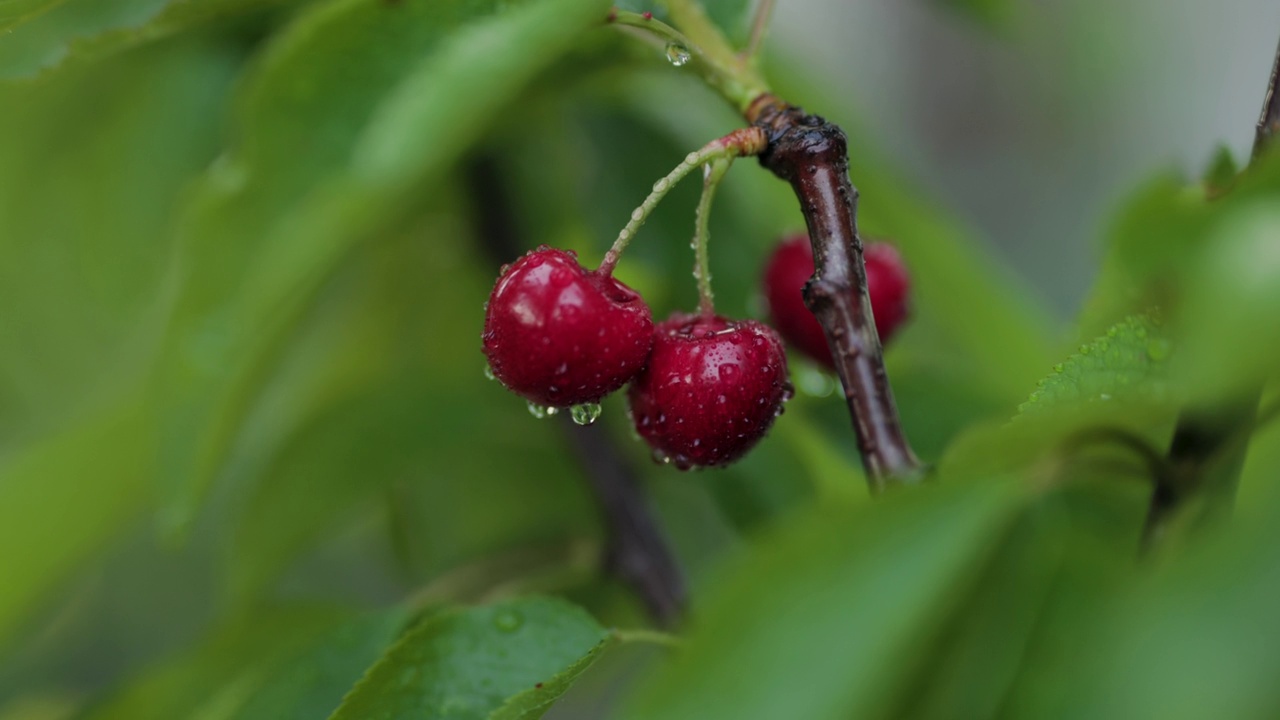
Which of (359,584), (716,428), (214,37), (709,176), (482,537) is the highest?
(214,37)

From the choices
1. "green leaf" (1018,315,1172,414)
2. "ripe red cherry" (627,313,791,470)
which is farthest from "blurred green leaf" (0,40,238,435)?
"green leaf" (1018,315,1172,414)

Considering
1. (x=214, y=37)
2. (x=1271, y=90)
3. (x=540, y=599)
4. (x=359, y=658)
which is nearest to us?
(x=1271, y=90)

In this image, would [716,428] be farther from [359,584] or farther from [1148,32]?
[1148,32]

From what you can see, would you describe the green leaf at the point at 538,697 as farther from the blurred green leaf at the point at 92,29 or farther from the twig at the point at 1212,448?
the blurred green leaf at the point at 92,29

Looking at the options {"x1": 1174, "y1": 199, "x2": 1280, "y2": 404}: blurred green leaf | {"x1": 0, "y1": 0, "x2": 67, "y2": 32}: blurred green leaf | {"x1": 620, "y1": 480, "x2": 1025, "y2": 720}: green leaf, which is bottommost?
{"x1": 620, "y1": 480, "x2": 1025, "y2": 720}: green leaf

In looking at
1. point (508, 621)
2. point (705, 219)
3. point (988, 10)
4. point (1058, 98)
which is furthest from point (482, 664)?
point (1058, 98)

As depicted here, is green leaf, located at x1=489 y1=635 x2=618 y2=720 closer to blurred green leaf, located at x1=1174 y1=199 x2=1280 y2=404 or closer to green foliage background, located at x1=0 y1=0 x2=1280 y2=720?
green foliage background, located at x1=0 y1=0 x2=1280 y2=720

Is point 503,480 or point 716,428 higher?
point 716,428

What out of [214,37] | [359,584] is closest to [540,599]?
[214,37]
